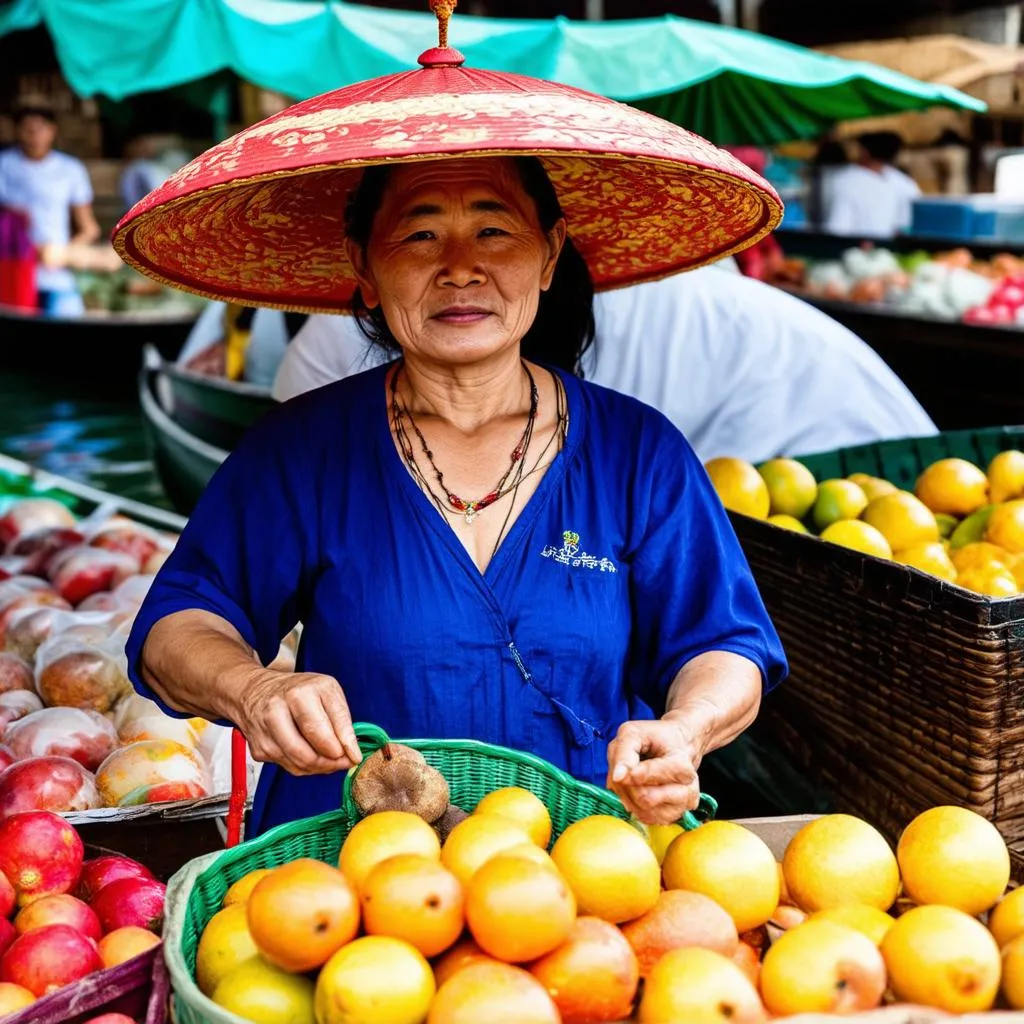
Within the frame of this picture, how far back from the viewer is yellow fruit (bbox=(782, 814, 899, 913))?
132 cm

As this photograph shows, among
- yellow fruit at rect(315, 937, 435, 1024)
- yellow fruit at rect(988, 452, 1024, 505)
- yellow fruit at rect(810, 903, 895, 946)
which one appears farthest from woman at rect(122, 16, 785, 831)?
yellow fruit at rect(988, 452, 1024, 505)

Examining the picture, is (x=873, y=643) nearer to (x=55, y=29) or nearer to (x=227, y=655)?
(x=227, y=655)

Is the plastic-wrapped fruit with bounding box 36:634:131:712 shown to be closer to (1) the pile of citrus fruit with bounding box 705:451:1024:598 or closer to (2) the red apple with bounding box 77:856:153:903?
(2) the red apple with bounding box 77:856:153:903

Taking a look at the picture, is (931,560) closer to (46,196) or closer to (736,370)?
(736,370)

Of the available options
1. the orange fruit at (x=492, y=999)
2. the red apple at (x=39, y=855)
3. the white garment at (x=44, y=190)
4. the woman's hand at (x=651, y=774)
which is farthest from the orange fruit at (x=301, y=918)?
the white garment at (x=44, y=190)

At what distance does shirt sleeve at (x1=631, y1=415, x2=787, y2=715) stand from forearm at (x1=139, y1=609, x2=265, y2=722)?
2.00 feet

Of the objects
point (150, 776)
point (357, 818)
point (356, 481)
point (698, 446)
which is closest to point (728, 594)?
point (356, 481)

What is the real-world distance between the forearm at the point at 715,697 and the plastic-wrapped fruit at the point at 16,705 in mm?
1630

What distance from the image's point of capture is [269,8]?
6184mm

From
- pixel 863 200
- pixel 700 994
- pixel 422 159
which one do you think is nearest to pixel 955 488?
pixel 422 159

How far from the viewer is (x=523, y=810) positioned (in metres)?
1.35

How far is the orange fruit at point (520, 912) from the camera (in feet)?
3.49

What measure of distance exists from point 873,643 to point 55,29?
572 centimetres

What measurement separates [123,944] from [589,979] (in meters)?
0.82
